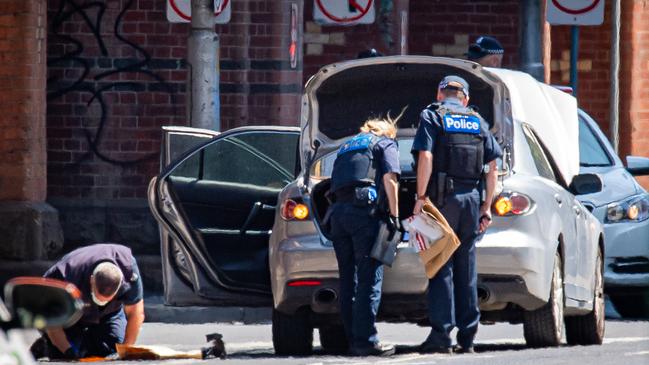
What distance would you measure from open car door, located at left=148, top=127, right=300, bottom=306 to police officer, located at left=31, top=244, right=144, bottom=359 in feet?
3.02

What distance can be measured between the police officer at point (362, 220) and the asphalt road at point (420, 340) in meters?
0.21

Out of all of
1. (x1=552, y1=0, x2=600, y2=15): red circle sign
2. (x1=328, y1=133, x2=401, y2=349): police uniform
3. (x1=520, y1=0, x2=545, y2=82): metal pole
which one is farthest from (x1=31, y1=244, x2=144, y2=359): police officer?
(x1=552, y1=0, x2=600, y2=15): red circle sign

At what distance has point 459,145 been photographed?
10.7 metres

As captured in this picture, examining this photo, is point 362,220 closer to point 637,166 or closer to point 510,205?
point 510,205

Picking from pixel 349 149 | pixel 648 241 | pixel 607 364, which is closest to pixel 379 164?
pixel 349 149

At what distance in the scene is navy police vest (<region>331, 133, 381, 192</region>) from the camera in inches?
420

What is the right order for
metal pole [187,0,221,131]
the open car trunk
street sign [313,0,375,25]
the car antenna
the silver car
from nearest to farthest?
the silver car → the car antenna → the open car trunk → metal pole [187,0,221,131] → street sign [313,0,375,25]

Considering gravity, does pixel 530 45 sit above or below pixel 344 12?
below

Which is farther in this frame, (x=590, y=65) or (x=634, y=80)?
(x=590, y=65)

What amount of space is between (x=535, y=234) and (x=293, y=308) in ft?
4.57

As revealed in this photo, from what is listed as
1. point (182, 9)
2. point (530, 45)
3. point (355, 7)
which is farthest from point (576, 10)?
point (182, 9)

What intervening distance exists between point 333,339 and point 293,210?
1.57m

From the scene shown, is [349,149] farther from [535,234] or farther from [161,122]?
[161,122]

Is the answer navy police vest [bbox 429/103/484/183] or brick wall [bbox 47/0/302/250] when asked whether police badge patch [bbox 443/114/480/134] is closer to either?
navy police vest [bbox 429/103/484/183]
